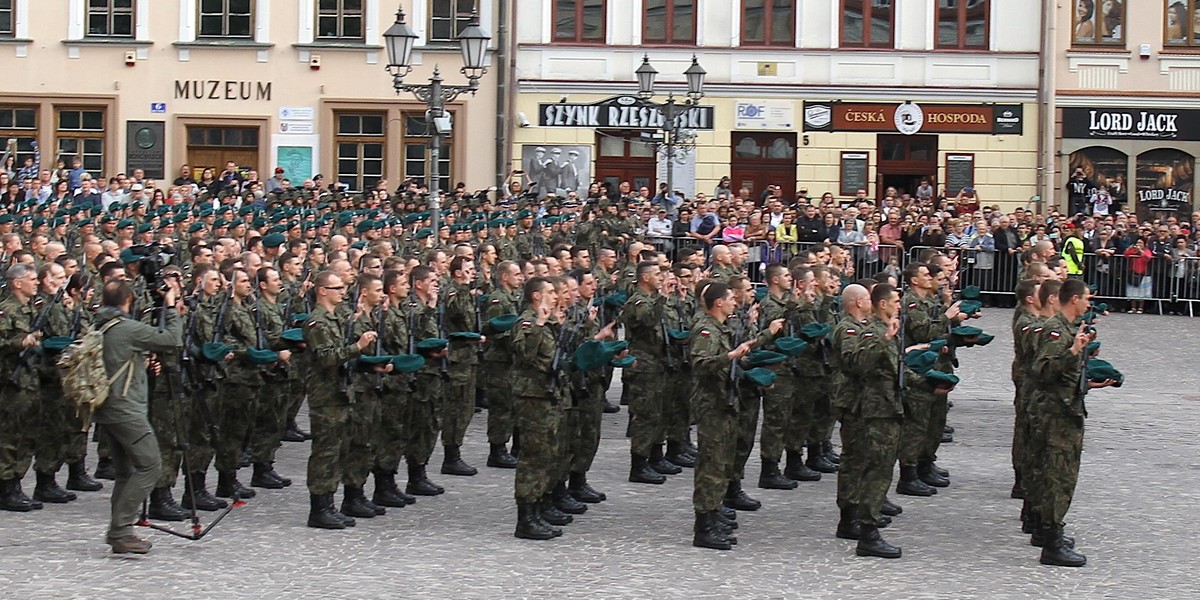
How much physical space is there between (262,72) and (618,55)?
705 cm

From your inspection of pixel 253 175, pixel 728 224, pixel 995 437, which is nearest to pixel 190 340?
pixel 995 437

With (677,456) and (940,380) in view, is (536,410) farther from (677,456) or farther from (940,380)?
(677,456)

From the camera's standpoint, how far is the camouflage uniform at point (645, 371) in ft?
50.1

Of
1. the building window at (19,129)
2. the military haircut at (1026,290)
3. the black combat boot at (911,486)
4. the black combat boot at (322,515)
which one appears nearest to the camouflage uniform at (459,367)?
the black combat boot at (322,515)

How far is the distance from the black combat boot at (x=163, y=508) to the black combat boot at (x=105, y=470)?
1587 millimetres

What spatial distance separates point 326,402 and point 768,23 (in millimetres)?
25923

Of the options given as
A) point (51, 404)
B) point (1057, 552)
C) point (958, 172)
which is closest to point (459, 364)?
point (51, 404)

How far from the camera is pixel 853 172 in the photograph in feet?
123

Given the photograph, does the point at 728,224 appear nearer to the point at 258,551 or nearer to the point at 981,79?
the point at 981,79

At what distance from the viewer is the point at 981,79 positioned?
3753 centimetres

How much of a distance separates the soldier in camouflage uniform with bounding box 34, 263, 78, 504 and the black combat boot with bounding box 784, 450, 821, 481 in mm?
5604

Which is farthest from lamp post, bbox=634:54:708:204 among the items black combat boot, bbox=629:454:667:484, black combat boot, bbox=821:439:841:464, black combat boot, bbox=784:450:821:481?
black combat boot, bbox=629:454:667:484

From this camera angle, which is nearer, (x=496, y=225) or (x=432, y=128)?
(x=432, y=128)

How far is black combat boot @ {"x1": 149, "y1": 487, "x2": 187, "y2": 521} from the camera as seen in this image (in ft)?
43.5
